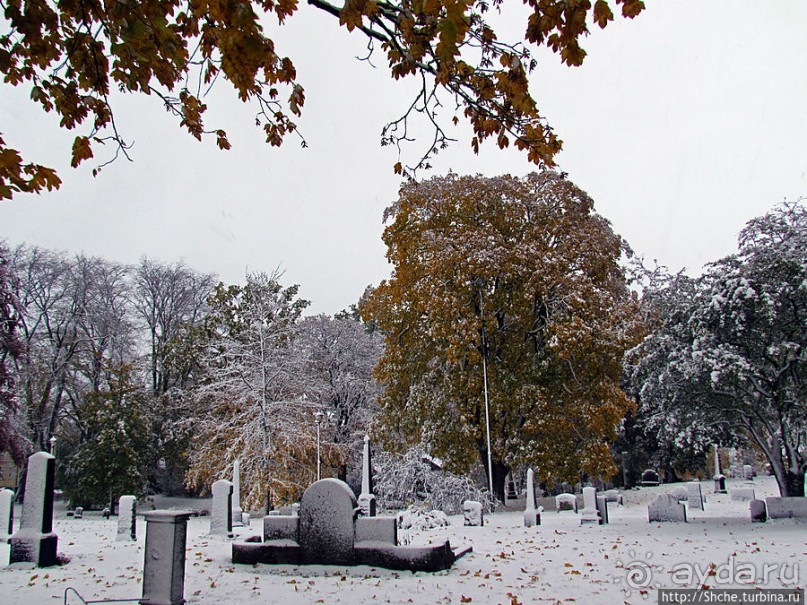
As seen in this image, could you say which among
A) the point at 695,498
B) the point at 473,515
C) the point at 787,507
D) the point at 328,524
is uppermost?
the point at 328,524

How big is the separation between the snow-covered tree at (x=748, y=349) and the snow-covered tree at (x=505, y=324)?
11.9 feet

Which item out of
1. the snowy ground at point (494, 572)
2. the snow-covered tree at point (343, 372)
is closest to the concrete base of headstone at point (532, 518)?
the snowy ground at point (494, 572)

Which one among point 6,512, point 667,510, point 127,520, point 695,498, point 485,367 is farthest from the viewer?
point 695,498

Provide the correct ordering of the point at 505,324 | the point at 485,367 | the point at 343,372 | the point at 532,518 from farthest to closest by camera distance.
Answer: the point at 343,372 < the point at 505,324 < the point at 485,367 < the point at 532,518

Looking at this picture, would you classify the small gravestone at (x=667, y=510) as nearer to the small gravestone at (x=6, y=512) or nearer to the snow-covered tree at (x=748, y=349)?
Answer: the snow-covered tree at (x=748, y=349)

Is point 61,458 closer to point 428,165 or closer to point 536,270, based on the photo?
point 536,270

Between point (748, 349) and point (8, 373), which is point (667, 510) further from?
point (8, 373)

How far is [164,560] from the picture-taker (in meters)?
6.29

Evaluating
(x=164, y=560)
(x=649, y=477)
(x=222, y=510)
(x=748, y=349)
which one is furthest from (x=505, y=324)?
(x=649, y=477)

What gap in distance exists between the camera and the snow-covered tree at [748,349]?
12.9 meters

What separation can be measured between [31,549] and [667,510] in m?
14.7

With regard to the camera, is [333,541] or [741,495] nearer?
[333,541]

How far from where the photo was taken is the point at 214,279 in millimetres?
35188

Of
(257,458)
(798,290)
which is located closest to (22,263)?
(257,458)
